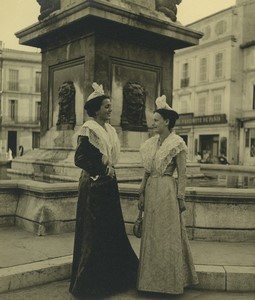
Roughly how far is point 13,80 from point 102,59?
40881 millimetres

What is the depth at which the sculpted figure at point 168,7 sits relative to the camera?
312 inches

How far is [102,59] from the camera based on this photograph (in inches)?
277

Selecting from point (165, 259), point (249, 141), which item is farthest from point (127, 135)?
point (249, 141)

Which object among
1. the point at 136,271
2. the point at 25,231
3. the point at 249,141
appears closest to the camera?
the point at 136,271

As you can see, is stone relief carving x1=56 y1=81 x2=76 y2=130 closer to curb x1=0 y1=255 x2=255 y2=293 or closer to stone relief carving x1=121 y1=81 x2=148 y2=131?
stone relief carving x1=121 y1=81 x2=148 y2=131

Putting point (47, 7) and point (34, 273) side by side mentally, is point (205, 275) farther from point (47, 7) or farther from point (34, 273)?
point (47, 7)

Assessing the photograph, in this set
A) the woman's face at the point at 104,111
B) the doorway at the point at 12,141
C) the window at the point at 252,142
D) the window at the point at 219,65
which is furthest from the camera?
the doorway at the point at 12,141

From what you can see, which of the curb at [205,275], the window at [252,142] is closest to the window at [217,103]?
the window at [252,142]

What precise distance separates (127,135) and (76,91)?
47.4 inches

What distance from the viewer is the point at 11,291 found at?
3904 mm

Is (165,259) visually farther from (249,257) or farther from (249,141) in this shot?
(249,141)

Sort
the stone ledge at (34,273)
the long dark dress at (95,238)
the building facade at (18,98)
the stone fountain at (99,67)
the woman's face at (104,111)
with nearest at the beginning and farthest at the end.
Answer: the long dark dress at (95,238) → the stone ledge at (34,273) → the woman's face at (104,111) → the stone fountain at (99,67) → the building facade at (18,98)

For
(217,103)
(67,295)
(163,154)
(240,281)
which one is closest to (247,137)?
(217,103)

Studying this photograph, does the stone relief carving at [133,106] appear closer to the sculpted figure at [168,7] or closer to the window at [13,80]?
the sculpted figure at [168,7]
